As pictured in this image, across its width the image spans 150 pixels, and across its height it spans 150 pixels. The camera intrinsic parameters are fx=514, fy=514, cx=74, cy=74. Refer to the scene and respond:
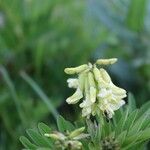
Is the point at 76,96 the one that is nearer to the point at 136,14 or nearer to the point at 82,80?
the point at 82,80

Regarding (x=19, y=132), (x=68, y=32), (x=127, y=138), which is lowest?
(x=127, y=138)

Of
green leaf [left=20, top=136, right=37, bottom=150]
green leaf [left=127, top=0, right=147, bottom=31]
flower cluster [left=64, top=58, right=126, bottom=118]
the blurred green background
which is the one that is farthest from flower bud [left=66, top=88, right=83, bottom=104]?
green leaf [left=127, top=0, right=147, bottom=31]

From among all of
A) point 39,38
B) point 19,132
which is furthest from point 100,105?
point 39,38

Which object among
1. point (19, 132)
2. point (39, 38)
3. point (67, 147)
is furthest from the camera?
point (39, 38)

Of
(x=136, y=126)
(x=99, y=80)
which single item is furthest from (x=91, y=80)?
(x=136, y=126)

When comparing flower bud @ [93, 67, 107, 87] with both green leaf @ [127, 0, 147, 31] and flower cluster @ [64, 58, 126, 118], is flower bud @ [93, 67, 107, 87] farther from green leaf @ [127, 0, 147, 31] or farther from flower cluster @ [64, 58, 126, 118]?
green leaf @ [127, 0, 147, 31]

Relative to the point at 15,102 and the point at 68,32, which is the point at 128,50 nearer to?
the point at 68,32

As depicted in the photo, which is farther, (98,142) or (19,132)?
(19,132)
